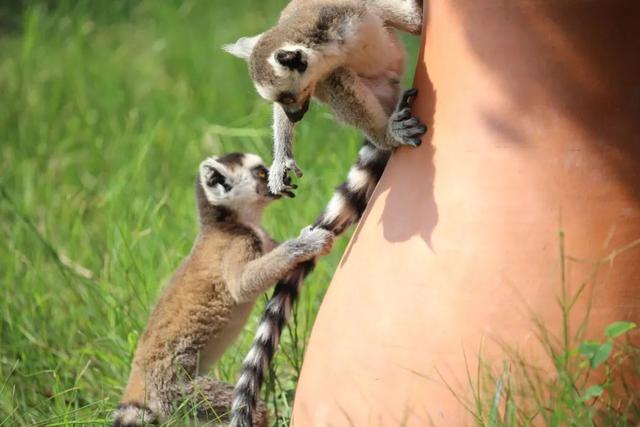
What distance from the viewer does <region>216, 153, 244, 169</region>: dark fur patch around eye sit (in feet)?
14.9

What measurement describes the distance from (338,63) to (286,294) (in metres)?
0.73

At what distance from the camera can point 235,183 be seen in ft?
14.7

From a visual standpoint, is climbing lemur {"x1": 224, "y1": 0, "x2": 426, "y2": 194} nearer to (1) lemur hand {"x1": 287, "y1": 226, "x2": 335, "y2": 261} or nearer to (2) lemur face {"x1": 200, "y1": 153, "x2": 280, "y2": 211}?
(1) lemur hand {"x1": 287, "y1": 226, "x2": 335, "y2": 261}

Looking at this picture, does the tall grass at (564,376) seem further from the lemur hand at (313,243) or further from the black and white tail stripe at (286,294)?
the lemur hand at (313,243)

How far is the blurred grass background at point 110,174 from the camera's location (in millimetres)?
4465

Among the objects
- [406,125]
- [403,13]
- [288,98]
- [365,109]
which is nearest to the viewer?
[406,125]

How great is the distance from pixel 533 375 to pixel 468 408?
0.18m

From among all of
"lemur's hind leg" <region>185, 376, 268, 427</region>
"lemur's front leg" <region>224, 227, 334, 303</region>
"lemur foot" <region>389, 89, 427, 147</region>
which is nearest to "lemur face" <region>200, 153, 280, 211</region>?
"lemur's front leg" <region>224, 227, 334, 303</region>

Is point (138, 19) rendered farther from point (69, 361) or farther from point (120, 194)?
point (69, 361)

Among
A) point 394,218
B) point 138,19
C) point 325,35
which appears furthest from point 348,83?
point 138,19

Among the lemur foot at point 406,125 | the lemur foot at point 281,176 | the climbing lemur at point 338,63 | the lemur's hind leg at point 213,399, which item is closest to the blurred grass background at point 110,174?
the lemur's hind leg at point 213,399

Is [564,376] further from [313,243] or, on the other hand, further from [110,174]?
[110,174]

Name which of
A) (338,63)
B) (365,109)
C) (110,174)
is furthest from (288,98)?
(110,174)

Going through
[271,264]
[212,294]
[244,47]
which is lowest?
[212,294]
